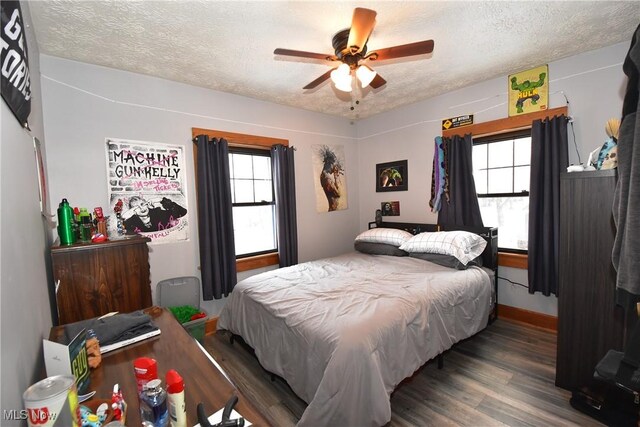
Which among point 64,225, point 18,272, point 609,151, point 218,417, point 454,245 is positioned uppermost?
point 609,151

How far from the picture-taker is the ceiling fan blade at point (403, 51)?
1.75m

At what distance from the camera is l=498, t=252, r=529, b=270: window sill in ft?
9.67

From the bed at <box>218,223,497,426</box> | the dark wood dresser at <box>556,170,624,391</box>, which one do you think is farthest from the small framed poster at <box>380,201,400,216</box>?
the dark wood dresser at <box>556,170,624,391</box>

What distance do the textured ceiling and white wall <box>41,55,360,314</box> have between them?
6.2 inches

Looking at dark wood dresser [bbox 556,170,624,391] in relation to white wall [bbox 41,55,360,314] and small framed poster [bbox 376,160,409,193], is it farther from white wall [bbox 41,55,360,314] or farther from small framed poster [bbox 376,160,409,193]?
white wall [bbox 41,55,360,314]

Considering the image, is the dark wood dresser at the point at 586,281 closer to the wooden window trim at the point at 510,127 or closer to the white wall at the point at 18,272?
the wooden window trim at the point at 510,127

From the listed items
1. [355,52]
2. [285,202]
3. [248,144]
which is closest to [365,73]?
[355,52]

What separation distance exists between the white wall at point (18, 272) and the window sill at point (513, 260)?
3649mm

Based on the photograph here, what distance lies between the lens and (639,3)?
1.85m

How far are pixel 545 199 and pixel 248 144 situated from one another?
3131mm

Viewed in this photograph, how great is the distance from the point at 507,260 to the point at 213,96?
3671 mm

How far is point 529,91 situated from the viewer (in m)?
2.83

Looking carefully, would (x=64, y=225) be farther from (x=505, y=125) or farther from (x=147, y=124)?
(x=505, y=125)

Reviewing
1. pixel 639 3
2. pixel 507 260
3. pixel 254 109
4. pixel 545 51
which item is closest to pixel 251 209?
pixel 254 109
